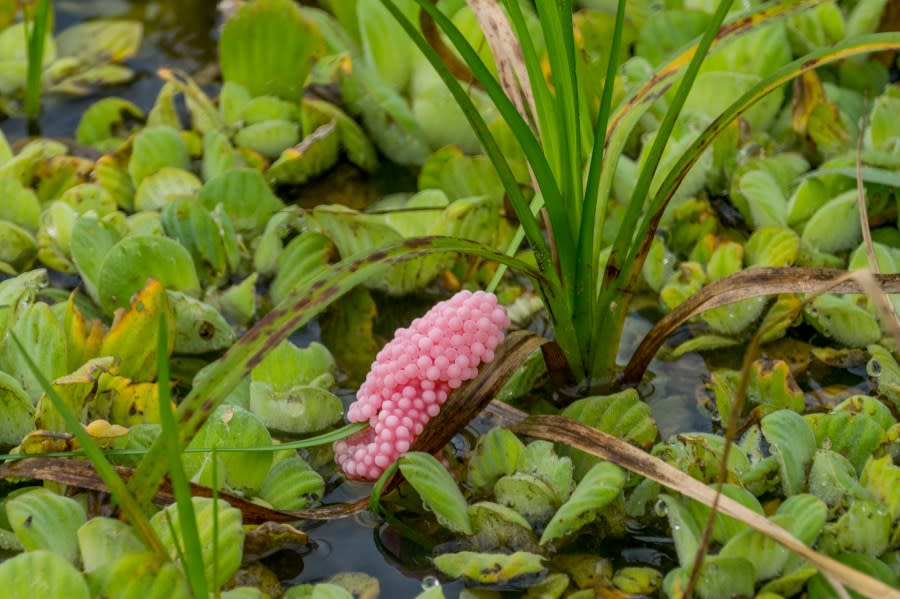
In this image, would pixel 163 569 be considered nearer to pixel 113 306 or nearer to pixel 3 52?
pixel 113 306

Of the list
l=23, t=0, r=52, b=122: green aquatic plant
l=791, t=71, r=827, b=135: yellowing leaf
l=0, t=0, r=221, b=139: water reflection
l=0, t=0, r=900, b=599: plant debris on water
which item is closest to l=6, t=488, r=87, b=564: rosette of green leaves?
l=0, t=0, r=900, b=599: plant debris on water

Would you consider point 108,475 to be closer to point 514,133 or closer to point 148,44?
point 514,133

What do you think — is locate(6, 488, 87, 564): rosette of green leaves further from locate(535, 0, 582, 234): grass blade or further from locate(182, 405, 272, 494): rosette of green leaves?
locate(535, 0, 582, 234): grass blade

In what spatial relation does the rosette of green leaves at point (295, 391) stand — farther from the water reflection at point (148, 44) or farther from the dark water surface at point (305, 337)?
the water reflection at point (148, 44)

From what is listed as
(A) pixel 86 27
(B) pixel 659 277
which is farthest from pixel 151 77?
(B) pixel 659 277

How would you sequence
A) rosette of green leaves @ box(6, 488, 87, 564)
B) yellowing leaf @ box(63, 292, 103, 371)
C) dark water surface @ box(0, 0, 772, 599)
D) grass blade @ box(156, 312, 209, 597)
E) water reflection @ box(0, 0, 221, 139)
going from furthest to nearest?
water reflection @ box(0, 0, 221, 139), yellowing leaf @ box(63, 292, 103, 371), dark water surface @ box(0, 0, 772, 599), rosette of green leaves @ box(6, 488, 87, 564), grass blade @ box(156, 312, 209, 597)

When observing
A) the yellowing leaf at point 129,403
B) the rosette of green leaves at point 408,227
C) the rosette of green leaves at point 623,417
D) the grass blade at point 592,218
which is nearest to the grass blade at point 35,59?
the rosette of green leaves at point 408,227

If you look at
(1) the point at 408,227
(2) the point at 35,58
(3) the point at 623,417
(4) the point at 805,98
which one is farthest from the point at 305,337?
(4) the point at 805,98

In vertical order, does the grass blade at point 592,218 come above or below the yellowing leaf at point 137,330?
above
